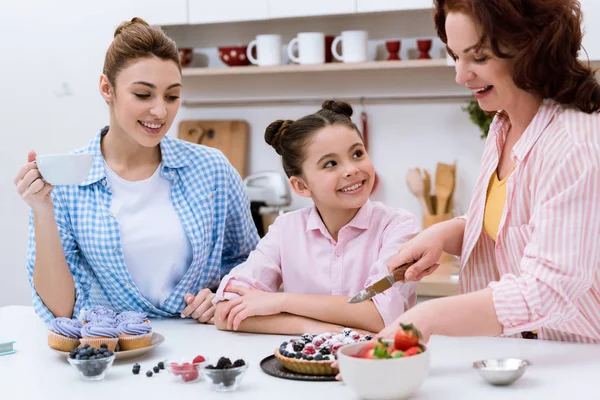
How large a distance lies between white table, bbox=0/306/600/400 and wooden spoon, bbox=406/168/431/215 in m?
1.82

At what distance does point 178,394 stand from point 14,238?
300 centimetres

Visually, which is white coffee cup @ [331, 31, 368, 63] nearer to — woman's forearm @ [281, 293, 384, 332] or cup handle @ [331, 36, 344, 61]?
cup handle @ [331, 36, 344, 61]

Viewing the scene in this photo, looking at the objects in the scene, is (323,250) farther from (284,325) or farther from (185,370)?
(185,370)

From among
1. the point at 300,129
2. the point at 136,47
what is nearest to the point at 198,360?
the point at 300,129

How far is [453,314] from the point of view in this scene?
55.9 inches

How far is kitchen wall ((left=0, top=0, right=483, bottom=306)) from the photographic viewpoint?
369 centimetres

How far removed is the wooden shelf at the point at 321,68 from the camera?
3.36m

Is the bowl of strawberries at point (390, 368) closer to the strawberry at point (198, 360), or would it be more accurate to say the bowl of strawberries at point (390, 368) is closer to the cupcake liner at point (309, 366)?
the cupcake liner at point (309, 366)

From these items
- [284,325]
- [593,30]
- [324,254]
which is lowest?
[284,325]

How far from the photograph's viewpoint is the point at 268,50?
3486 mm

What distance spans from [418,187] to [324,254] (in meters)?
1.58

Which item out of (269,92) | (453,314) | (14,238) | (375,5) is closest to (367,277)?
(453,314)

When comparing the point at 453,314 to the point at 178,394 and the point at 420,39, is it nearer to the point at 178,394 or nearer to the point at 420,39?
the point at 178,394

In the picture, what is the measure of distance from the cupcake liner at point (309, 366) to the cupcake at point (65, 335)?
1.53 ft
